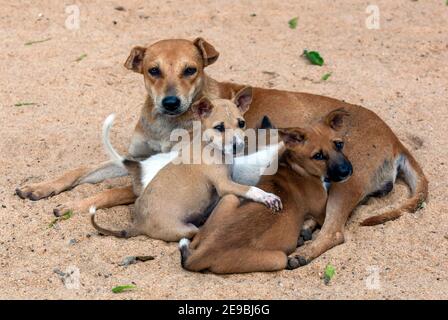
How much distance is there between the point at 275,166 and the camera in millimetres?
6656

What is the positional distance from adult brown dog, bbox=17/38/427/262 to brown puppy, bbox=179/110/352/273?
0.78 ft

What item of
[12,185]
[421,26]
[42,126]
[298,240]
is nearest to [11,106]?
[42,126]

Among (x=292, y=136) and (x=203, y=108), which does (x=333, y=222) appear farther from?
(x=203, y=108)

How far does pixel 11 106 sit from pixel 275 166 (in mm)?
3525

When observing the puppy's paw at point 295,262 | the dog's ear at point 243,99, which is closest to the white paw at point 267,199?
the puppy's paw at point 295,262

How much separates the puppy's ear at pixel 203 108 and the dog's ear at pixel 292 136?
0.61 meters

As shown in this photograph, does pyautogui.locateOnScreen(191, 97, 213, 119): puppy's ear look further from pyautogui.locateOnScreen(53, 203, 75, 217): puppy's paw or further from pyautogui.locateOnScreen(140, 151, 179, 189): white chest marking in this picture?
pyautogui.locateOnScreen(53, 203, 75, 217): puppy's paw

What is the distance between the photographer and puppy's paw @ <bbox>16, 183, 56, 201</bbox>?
23.1 feet

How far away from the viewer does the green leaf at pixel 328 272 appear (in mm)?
5770

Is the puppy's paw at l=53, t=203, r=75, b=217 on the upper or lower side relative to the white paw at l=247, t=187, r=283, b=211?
lower

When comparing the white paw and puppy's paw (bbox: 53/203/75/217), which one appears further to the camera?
puppy's paw (bbox: 53/203/75/217)

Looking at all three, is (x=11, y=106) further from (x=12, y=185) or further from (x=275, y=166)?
(x=275, y=166)

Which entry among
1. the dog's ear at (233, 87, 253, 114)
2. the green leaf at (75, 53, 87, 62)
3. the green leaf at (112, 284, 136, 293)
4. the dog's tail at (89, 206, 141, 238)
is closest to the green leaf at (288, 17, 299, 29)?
the green leaf at (75, 53, 87, 62)

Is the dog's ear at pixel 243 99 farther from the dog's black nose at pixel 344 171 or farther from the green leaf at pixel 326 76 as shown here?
the green leaf at pixel 326 76
